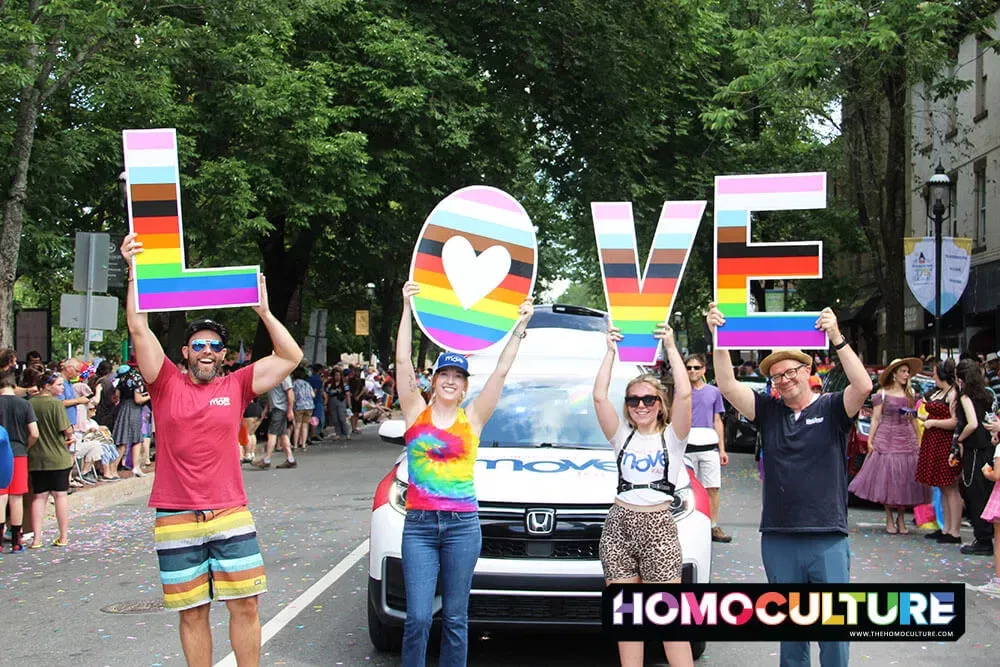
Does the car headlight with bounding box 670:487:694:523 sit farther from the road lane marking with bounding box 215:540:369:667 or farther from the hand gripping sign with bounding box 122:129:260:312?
the hand gripping sign with bounding box 122:129:260:312

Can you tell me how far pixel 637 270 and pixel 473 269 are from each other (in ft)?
2.76

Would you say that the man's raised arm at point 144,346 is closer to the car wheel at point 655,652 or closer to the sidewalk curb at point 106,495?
the car wheel at point 655,652

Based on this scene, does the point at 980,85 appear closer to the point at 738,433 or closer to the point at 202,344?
the point at 738,433

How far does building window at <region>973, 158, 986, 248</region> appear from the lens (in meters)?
29.8

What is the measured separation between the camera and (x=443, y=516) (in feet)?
19.3

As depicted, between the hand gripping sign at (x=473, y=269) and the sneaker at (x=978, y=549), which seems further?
the sneaker at (x=978, y=549)

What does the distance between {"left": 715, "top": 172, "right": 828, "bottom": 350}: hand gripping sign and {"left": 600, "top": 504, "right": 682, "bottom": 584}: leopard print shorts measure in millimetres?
974

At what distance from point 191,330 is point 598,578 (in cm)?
260

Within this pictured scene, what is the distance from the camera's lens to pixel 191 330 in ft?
19.6

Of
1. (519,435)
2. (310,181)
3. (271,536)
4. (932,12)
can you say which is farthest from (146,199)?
(310,181)

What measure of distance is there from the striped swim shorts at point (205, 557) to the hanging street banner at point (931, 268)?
57.1ft

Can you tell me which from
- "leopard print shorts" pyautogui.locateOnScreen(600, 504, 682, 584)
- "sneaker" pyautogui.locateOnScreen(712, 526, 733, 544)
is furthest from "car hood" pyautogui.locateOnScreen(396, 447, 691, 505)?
"sneaker" pyautogui.locateOnScreen(712, 526, 733, 544)

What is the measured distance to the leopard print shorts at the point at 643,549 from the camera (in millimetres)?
5812

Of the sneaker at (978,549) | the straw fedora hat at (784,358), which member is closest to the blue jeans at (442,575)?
the straw fedora hat at (784,358)
